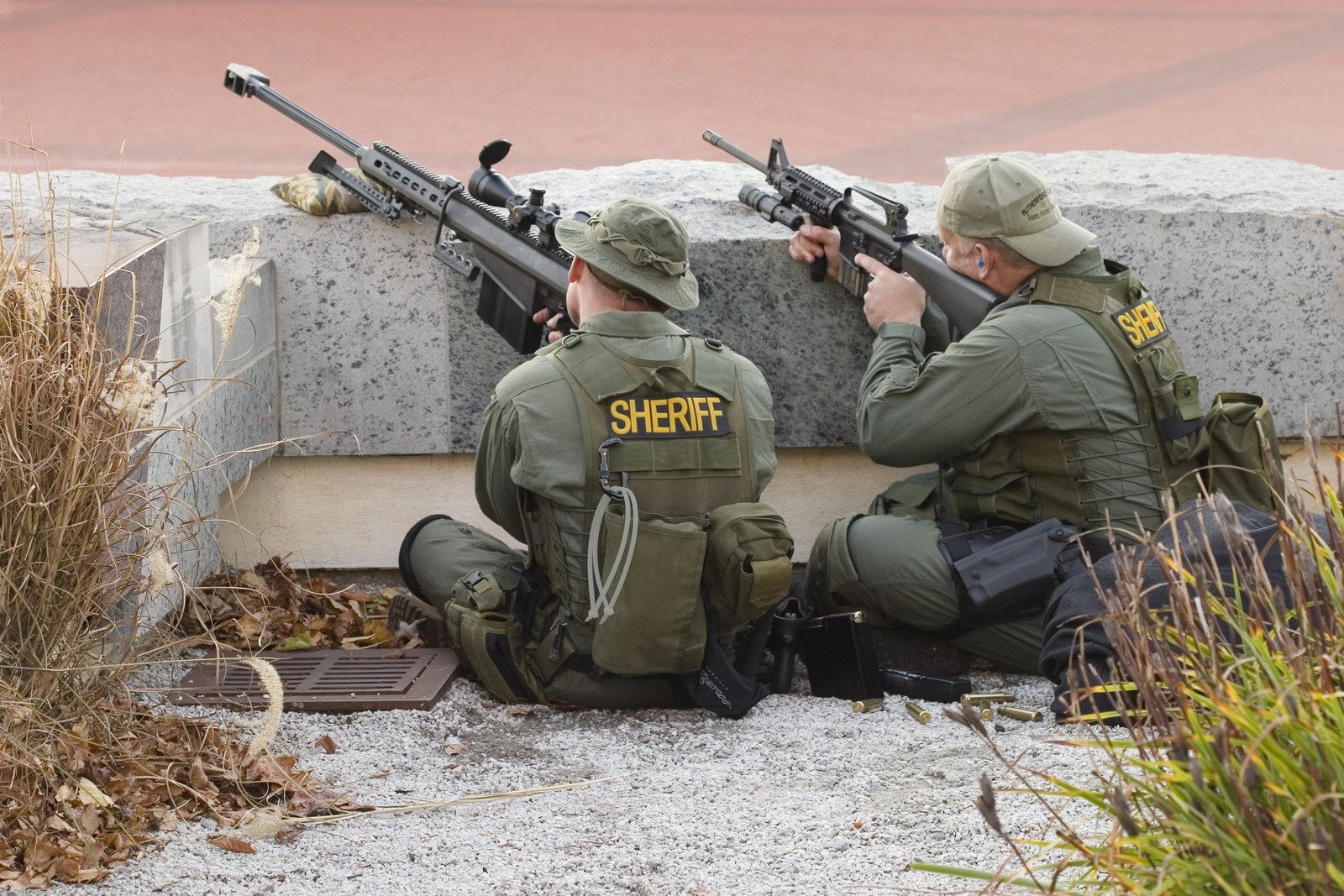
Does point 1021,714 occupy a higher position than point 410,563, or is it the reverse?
point 410,563

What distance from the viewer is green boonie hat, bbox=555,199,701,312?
3.68 m

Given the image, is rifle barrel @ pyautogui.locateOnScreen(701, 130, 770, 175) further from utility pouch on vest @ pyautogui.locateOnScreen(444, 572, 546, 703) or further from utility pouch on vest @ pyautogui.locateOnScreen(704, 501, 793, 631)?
utility pouch on vest @ pyautogui.locateOnScreen(444, 572, 546, 703)

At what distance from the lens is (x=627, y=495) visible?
3537 mm

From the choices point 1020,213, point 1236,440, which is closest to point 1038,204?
point 1020,213

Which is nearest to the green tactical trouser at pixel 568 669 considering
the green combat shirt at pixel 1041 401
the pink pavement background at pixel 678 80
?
the green combat shirt at pixel 1041 401

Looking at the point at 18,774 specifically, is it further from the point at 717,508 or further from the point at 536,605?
the point at 717,508

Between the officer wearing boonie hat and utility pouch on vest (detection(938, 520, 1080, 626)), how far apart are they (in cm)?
1

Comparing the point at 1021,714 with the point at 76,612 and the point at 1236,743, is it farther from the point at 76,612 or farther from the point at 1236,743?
the point at 76,612

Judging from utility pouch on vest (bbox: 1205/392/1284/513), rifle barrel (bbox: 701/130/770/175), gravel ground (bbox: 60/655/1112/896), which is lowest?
gravel ground (bbox: 60/655/1112/896)

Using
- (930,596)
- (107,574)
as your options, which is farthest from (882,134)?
(107,574)

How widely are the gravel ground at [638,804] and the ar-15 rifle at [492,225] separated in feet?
3.46

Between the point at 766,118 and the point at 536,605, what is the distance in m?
6.93

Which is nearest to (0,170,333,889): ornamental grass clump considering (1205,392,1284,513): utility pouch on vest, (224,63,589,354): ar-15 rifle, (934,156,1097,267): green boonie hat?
(224,63,589,354): ar-15 rifle

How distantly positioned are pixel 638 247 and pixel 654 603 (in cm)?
83
